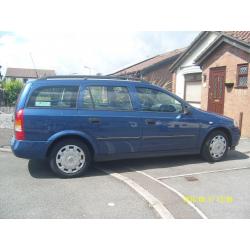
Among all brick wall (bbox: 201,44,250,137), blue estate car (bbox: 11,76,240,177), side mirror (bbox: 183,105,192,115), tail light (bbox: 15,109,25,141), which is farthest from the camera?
brick wall (bbox: 201,44,250,137)

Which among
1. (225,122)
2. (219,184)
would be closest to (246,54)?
(225,122)

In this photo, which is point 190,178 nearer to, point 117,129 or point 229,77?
point 117,129

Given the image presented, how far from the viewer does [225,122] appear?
5977mm

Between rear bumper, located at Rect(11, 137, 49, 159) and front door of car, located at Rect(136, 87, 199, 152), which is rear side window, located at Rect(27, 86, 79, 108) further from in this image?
front door of car, located at Rect(136, 87, 199, 152)

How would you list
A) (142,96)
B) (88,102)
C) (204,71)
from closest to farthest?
(88,102), (142,96), (204,71)

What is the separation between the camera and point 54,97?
4.87 m

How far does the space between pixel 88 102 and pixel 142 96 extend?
3.41 ft

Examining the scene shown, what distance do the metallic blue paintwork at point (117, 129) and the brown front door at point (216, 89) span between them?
196 inches

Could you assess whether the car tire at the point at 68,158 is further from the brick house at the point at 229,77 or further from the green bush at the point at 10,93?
the green bush at the point at 10,93

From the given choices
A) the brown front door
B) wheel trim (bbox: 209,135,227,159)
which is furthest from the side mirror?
the brown front door

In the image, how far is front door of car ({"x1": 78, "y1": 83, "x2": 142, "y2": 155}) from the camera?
16.3 feet

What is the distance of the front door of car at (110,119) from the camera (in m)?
4.97

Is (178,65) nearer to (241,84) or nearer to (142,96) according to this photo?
(241,84)

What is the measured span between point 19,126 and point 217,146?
3.90 m
